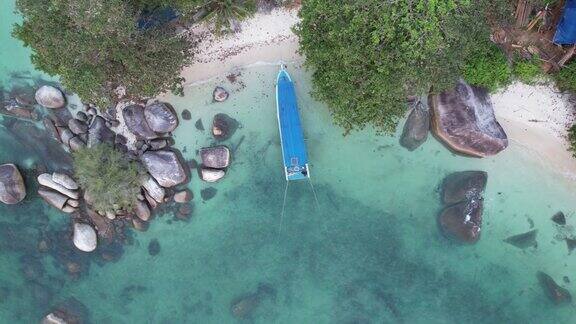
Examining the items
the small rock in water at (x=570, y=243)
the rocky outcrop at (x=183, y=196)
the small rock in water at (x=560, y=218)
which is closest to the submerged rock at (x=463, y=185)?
the small rock in water at (x=560, y=218)

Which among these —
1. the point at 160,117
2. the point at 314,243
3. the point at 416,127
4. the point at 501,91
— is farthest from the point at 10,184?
the point at 501,91

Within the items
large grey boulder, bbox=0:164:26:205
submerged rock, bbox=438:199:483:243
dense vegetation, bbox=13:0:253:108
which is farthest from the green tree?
submerged rock, bbox=438:199:483:243

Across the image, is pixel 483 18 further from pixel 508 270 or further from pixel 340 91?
pixel 508 270

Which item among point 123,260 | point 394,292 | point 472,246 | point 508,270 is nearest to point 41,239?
point 123,260

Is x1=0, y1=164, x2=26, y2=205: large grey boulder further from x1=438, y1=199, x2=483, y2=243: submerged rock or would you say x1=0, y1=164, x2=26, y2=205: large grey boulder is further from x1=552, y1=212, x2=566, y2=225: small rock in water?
x1=552, y1=212, x2=566, y2=225: small rock in water

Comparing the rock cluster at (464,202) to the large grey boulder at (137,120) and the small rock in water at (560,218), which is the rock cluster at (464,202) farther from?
the large grey boulder at (137,120)

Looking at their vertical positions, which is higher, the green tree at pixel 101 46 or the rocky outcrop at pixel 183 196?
the green tree at pixel 101 46

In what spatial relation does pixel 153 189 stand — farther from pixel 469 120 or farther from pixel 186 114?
pixel 469 120
